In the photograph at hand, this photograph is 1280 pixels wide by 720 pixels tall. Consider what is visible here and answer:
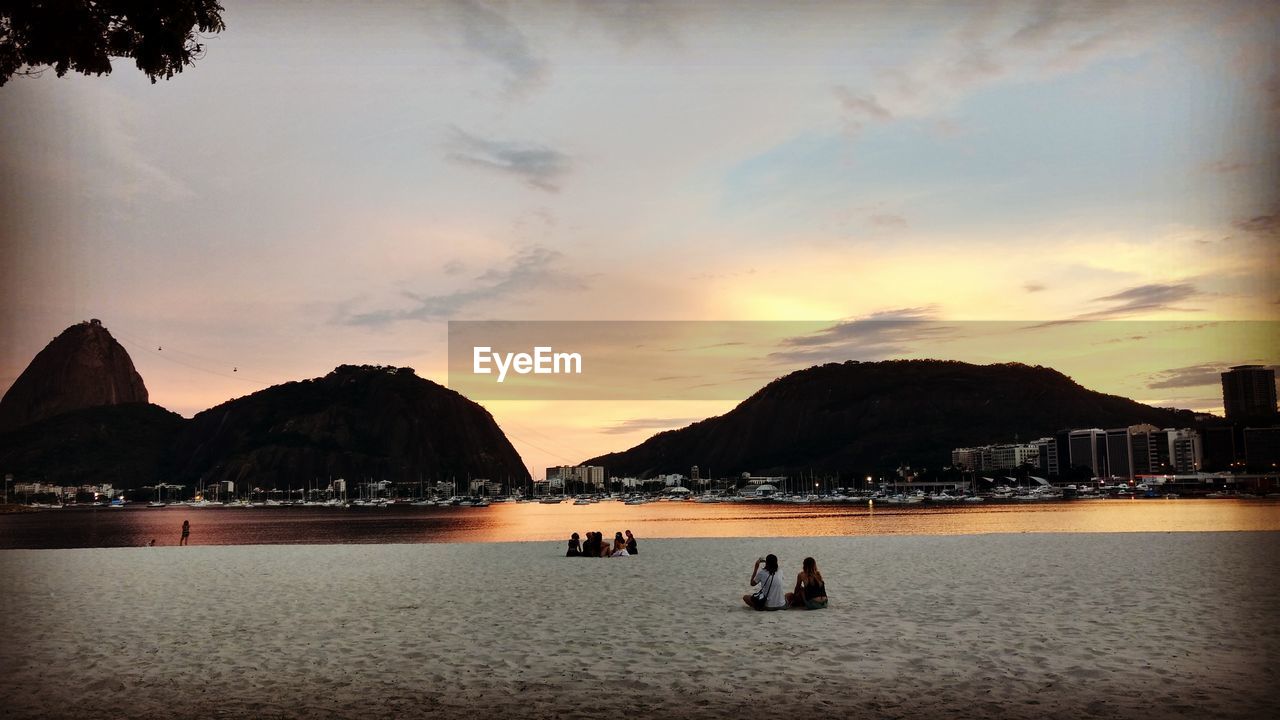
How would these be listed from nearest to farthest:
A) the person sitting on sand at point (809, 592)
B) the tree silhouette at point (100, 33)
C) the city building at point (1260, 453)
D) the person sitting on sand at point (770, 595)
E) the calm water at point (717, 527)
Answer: the tree silhouette at point (100, 33) < the person sitting on sand at point (770, 595) < the person sitting on sand at point (809, 592) < the calm water at point (717, 527) < the city building at point (1260, 453)

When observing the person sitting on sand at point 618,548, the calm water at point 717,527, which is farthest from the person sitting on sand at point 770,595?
the calm water at point 717,527

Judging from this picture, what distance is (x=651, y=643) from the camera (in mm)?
12031

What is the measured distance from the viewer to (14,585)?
22281 mm

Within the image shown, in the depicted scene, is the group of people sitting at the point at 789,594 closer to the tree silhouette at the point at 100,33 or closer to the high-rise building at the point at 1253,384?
the high-rise building at the point at 1253,384

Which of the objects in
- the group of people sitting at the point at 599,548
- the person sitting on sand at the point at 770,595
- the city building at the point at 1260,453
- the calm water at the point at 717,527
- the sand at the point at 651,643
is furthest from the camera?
the city building at the point at 1260,453

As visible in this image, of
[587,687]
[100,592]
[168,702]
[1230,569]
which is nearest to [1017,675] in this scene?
[587,687]

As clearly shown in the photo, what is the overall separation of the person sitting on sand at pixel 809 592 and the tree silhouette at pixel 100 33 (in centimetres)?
1207

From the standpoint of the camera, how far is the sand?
28.1 feet

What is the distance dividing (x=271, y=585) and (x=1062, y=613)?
1693 centimetres

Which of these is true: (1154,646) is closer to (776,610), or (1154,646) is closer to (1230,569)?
(776,610)

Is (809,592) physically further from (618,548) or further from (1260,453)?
(1260,453)

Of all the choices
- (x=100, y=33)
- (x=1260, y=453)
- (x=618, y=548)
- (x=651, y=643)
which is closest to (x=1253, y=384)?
(x=651, y=643)

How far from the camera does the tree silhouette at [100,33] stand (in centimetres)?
702

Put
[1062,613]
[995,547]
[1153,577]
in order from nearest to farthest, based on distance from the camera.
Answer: [1062,613]
[1153,577]
[995,547]
